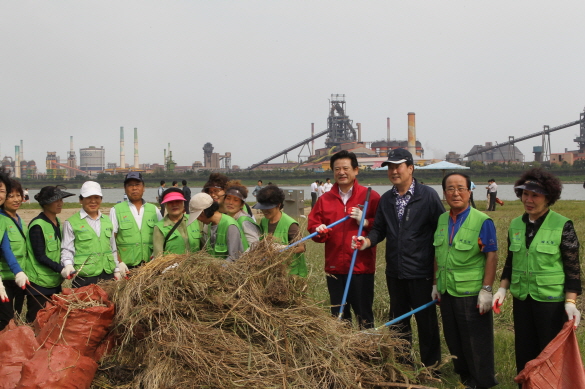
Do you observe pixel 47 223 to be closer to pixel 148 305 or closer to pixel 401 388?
pixel 148 305

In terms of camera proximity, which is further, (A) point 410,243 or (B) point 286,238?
(B) point 286,238

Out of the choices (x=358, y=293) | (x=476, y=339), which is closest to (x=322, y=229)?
(x=358, y=293)

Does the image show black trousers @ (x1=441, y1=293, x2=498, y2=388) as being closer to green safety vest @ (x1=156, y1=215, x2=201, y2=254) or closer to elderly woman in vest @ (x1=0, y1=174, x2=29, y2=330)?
green safety vest @ (x1=156, y1=215, x2=201, y2=254)

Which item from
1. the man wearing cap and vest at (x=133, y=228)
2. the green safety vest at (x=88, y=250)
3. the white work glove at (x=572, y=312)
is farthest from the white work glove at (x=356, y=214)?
the green safety vest at (x=88, y=250)

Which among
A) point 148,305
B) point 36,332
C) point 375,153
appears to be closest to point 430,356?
point 148,305

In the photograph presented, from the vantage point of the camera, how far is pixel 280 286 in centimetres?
392

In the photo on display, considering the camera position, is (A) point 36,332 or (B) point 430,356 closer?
(A) point 36,332

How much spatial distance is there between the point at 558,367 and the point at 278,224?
7.62 ft

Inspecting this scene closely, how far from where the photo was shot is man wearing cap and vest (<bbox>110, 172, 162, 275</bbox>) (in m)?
5.06

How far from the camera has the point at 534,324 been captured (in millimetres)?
3830

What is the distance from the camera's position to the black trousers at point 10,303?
4.61 meters

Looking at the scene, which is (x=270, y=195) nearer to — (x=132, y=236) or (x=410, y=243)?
(x=410, y=243)

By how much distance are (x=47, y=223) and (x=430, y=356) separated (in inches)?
137

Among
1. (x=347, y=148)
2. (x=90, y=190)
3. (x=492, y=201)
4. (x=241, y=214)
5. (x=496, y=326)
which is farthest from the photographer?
(x=347, y=148)
